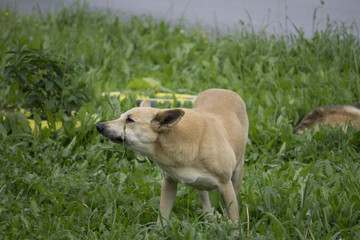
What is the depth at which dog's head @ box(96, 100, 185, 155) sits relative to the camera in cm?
388

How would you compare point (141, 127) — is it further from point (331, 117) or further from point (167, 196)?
point (331, 117)

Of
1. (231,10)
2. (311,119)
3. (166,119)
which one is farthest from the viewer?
(231,10)

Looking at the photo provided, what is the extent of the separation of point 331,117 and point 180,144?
2.87 metres

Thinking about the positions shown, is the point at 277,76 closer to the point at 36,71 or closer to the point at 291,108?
the point at 291,108

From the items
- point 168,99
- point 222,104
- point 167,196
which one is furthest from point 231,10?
point 167,196

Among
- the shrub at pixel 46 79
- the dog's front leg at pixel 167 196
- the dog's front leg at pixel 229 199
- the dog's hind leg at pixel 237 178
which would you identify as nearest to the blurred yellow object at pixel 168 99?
the shrub at pixel 46 79

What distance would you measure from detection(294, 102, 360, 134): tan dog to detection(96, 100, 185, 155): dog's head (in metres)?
2.79

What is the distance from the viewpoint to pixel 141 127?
3.95m

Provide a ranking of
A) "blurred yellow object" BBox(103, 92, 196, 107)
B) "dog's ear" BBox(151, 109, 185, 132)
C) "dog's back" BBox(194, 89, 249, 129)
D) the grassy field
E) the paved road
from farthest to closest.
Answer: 1. the paved road
2. "blurred yellow object" BBox(103, 92, 196, 107)
3. "dog's back" BBox(194, 89, 249, 129)
4. the grassy field
5. "dog's ear" BBox(151, 109, 185, 132)

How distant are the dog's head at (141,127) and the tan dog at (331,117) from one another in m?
2.79

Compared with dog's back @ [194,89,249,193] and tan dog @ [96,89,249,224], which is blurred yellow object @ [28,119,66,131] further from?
tan dog @ [96,89,249,224]

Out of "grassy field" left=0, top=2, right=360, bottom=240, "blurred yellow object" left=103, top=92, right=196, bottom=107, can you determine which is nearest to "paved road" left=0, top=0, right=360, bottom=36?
"grassy field" left=0, top=2, right=360, bottom=240

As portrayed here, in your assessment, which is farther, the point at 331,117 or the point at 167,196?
the point at 331,117

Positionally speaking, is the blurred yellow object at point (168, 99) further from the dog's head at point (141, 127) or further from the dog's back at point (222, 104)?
the dog's head at point (141, 127)
